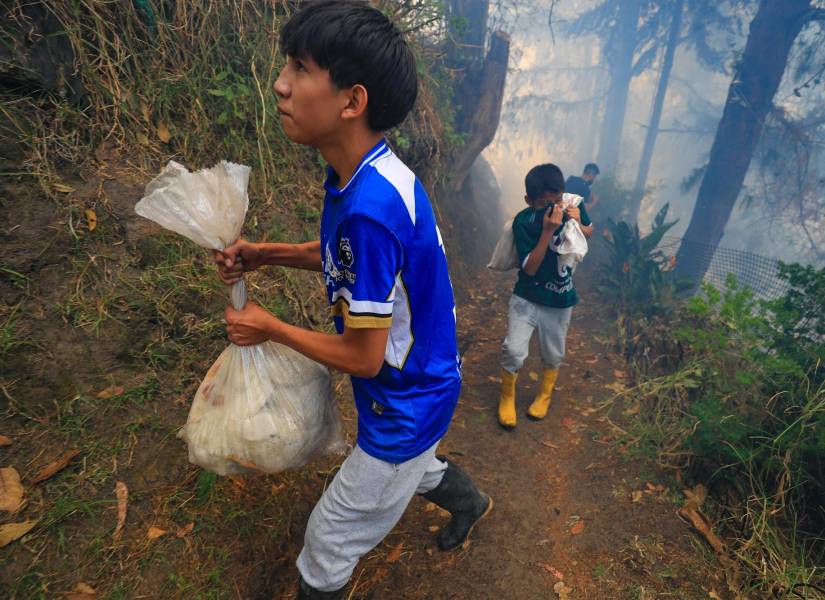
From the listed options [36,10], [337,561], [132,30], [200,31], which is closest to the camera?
[337,561]

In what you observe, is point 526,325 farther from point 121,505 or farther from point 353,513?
point 121,505

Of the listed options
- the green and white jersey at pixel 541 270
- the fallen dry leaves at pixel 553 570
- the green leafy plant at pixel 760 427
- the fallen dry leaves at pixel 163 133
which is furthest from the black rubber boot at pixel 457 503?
the fallen dry leaves at pixel 163 133

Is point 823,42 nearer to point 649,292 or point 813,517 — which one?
point 649,292

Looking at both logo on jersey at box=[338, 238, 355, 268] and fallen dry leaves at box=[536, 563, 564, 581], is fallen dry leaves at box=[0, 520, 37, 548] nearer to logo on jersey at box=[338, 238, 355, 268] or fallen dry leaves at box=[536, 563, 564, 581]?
logo on jersey at box=[338, 238, 355, 268]

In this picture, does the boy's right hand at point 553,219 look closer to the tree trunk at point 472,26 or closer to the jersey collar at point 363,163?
the jersey collar at point 363,163

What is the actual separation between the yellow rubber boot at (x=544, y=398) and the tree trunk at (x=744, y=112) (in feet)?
18.9

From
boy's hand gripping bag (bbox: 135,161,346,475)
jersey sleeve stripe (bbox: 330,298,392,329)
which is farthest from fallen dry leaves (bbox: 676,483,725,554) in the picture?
jersey sleeve stripe (bbox: 330,298,392,329)

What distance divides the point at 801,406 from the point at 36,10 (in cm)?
537

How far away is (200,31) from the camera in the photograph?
3.30 m

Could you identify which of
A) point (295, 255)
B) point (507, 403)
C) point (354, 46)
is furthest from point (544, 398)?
point (354, 46)

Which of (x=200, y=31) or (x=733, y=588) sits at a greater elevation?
(x=200, y=31)

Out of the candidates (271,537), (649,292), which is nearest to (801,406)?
(271,537)

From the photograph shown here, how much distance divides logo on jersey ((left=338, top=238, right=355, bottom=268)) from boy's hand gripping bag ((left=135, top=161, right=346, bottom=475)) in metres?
0.41

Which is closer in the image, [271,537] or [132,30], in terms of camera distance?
[271,537]
